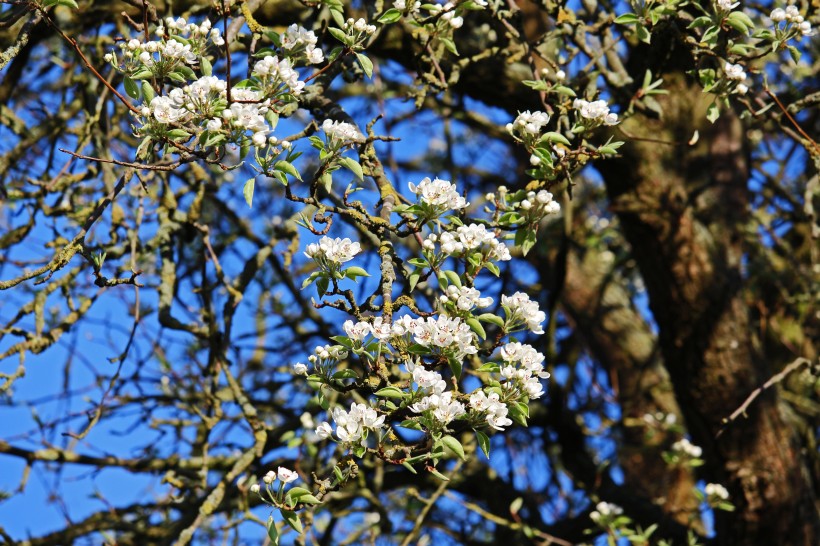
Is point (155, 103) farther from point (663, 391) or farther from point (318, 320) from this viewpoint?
point (663, 391)

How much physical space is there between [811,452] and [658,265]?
4.74ft

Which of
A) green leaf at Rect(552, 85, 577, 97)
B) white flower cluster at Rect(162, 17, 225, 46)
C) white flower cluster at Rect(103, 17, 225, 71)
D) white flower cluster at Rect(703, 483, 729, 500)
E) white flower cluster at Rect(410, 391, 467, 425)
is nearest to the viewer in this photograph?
white flower cluster at Rect(410, 391, 467, 425)

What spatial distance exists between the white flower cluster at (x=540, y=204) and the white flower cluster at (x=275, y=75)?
2.14 feet

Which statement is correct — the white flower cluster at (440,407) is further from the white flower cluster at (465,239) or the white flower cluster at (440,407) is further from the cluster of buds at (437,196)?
the cluster of buds at (437,196)

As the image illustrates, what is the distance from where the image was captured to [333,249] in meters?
1.98

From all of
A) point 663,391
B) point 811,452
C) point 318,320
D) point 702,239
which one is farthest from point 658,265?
point 663,391

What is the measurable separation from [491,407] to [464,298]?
0.80ft

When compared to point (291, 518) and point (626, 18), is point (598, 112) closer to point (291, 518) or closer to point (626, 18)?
point (626, 18)

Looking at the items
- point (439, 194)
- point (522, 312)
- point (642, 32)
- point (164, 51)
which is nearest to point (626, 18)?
point (642, 32)

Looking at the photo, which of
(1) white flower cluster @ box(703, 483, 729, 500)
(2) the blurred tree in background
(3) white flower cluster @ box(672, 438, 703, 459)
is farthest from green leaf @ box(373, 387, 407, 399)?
(3) white flower cluster @ box(672, 438, 703, 459)

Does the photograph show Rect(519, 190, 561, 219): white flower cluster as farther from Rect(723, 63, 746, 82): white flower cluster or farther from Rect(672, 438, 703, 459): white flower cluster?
Rect(672, 438, 703, 459): white flower cluster

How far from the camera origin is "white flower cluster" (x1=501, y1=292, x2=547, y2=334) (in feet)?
6.58

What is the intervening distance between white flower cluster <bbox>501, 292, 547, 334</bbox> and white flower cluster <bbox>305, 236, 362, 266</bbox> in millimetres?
363

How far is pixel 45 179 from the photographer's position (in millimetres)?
3930
